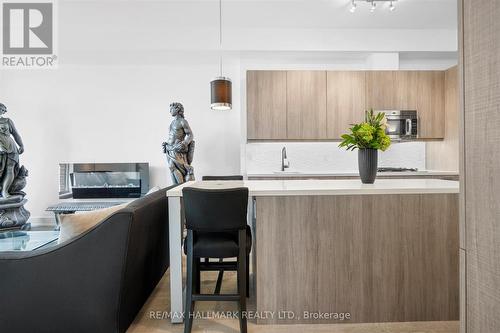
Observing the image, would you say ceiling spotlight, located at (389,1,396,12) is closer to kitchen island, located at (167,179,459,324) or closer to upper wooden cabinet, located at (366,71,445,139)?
upper wooden cabinet, located at (366,71,445,139)

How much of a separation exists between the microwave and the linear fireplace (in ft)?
12.5

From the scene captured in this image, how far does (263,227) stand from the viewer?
2174 millimetres

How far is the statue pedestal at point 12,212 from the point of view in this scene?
4008 mm

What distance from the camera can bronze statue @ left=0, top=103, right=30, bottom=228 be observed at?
395 cm

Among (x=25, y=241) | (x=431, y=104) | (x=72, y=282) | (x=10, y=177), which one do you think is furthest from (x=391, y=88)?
(x=10, y=177)

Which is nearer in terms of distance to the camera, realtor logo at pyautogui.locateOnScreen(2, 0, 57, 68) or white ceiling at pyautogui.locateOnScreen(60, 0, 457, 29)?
white ceiling at pyautogui.locateOnScreen(60, 0, 457, 29)

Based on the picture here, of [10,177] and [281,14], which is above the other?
[281,14]

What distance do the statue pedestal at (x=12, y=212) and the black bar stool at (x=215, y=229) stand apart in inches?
131

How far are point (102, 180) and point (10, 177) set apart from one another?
1.27m

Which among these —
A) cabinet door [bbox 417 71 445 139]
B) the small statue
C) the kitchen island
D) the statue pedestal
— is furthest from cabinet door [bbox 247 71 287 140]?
the statue pedestal

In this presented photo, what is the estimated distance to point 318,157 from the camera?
16.7 feet

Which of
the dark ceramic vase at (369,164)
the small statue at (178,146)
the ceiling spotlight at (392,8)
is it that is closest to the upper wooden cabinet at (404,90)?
the ceiling spotlight at (392,8)

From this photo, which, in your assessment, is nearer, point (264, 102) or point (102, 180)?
point (264, 102)

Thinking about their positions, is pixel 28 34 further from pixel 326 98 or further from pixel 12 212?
pixel 326 98
